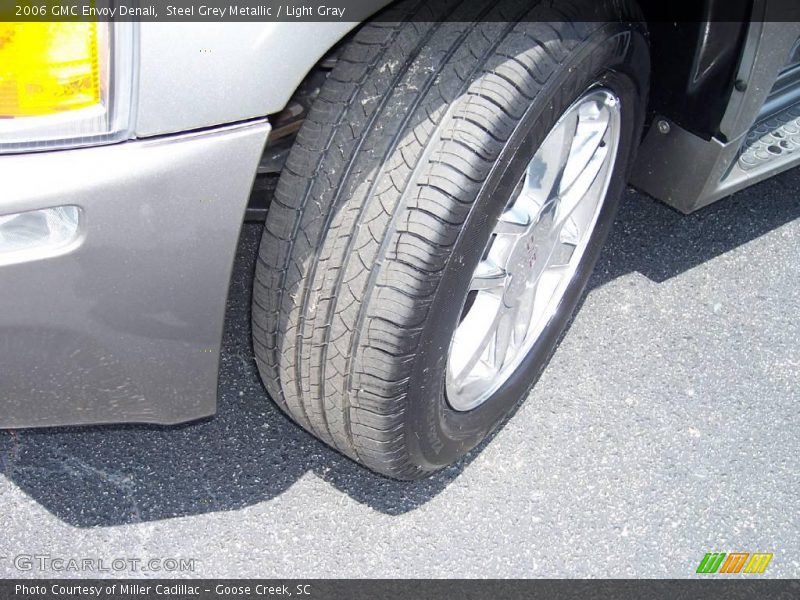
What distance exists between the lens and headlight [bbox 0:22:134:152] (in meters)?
1.10

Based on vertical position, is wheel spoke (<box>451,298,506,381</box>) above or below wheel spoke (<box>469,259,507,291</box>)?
below

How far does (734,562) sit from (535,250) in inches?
28.2

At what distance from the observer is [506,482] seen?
1.92 meters

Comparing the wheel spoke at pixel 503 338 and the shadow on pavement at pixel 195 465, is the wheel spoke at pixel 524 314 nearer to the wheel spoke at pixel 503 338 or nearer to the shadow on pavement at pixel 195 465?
the wheel spoke at pixel 503 338

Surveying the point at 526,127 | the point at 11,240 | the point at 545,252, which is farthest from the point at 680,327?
the point at 11,240

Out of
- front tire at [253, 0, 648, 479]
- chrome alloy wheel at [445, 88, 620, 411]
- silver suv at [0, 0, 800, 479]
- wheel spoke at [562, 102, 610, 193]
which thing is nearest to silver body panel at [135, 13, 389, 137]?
silver suv at [0, 0, 800, 479]

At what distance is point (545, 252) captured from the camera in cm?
190

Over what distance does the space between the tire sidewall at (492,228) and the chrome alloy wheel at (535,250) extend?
0.02m

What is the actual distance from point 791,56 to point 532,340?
77cm

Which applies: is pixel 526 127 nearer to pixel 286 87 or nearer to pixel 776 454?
pixel 286 87

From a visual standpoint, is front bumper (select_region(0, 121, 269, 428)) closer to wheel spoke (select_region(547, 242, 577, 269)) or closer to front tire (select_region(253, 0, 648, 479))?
front tire (select_region(253, 0, 648, 479))
